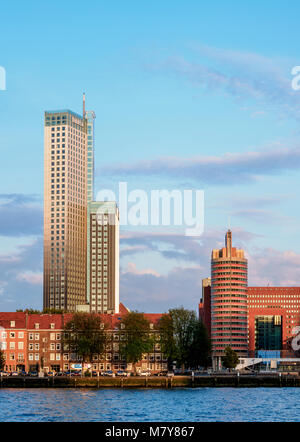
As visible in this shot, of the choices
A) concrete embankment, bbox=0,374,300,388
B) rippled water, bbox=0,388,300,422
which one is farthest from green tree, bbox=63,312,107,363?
rippled water, bbox=0,388,300,422

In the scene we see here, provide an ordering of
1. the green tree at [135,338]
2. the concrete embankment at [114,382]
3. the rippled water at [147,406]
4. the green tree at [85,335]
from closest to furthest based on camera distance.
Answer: the rippled water at [147,406] → the concrete embankment at [114,382] → the green tree at [85,335] → the green tree at [135,338]

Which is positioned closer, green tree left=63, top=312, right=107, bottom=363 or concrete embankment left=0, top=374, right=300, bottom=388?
concrete embankment left=0, top=374, right=300, bottom=388

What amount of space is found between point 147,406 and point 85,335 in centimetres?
8573

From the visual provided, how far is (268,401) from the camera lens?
113562 mm

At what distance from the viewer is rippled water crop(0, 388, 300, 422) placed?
86.8m

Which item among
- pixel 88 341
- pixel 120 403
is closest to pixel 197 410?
pixel 120 403

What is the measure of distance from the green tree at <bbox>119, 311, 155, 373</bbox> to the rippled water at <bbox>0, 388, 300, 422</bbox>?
5040 centimetres

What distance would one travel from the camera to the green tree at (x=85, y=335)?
182625 millimetres

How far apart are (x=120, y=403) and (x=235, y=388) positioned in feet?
173

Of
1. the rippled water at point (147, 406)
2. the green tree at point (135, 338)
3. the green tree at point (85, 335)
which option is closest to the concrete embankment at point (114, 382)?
the rippled water at point (147, 406)

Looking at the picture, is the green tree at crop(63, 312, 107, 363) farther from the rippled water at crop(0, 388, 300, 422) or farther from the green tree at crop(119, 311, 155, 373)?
the rippled water at crop(0, 388, 300, 422)

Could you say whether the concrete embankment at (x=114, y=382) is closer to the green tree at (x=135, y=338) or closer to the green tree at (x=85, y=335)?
the green tree at (x=135, y=338)

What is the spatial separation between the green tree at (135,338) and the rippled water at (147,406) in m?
50.4
